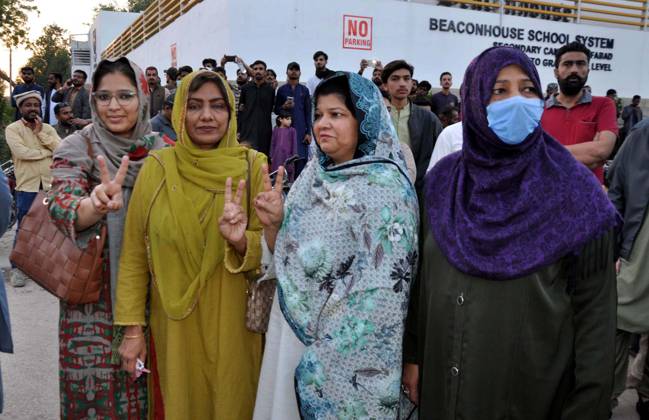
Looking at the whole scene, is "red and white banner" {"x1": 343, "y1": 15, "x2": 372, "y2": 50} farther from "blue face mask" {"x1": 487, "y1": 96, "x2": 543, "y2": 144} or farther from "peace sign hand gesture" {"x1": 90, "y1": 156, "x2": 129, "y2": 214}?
"blue face mask" {"x1": 487, "y1": 96, "x2": 543, "y2": 144}

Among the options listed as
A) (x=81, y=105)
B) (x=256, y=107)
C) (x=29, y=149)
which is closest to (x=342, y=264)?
(x=29, y=149)

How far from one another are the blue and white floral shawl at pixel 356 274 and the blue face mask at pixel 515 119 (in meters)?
0.35

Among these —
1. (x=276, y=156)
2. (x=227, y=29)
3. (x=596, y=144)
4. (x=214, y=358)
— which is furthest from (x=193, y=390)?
(x=227, y=29)

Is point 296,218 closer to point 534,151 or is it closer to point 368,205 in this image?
point 368,205

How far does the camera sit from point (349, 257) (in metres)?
1.82

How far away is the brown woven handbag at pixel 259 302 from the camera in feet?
7.02

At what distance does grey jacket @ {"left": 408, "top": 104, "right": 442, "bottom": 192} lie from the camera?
461cm

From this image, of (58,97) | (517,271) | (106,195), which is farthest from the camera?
(58,97)

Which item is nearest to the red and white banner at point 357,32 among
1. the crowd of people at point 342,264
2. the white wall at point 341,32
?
the white wall at point 341,32

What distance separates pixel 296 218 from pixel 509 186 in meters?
0.72

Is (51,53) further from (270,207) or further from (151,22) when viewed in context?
(270,207)

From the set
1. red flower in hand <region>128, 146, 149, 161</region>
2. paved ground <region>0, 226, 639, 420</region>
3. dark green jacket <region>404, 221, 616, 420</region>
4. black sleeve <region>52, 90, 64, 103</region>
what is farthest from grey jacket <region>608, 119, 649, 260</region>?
black sleeve <region>52, 90, 64, 103</region>

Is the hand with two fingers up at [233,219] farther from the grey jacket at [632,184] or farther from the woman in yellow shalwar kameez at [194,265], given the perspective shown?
the grey jacket at [632,184]

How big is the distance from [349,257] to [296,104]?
23.3ft
